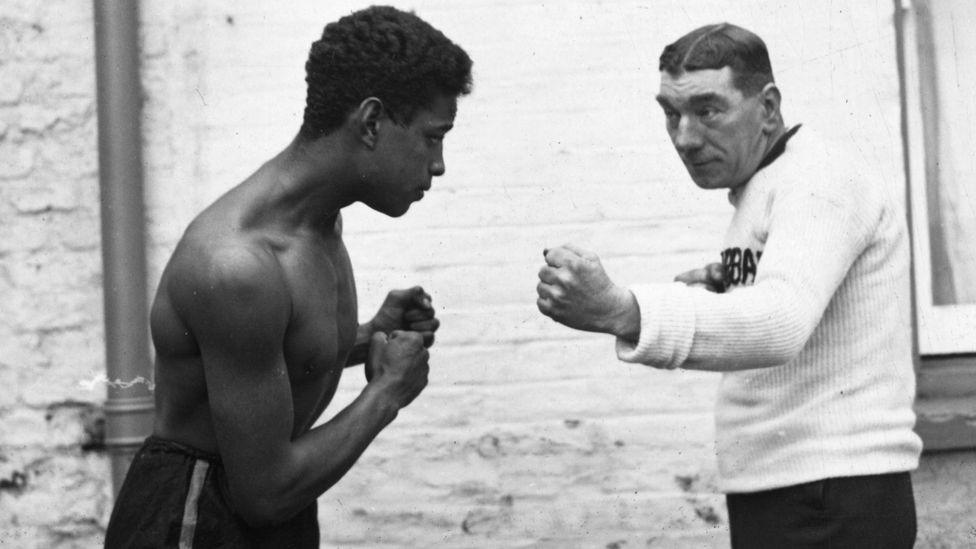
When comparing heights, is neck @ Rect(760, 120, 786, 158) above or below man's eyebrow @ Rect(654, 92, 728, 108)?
below

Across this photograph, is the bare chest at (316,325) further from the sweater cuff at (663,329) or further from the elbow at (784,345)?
the elbow at (784,345)

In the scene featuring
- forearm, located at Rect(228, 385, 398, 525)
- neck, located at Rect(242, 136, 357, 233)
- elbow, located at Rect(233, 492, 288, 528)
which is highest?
neck, located at Rect(242, 136, 357, 233)

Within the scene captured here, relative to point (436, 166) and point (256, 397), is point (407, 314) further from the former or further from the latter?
point (256, 397)

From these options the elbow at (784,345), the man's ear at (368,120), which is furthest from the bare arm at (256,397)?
the elbow at (784,345)

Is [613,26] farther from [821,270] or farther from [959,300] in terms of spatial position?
[821,270]

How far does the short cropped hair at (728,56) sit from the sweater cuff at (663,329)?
73cm

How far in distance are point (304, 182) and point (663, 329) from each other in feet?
2.83

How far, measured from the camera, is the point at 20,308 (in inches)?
184

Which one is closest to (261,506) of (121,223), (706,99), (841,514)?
(841,514)

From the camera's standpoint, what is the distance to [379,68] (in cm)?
295

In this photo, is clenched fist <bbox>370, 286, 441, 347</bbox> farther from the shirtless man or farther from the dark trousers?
the dark trousers

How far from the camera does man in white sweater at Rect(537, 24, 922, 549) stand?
8.54ft

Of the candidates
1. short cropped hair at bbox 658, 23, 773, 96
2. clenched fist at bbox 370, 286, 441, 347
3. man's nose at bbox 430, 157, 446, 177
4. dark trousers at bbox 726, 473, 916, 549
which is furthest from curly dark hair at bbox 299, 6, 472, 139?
dark trousers at bbox 726, 473, 916, 549

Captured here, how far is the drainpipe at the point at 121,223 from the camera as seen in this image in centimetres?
456
